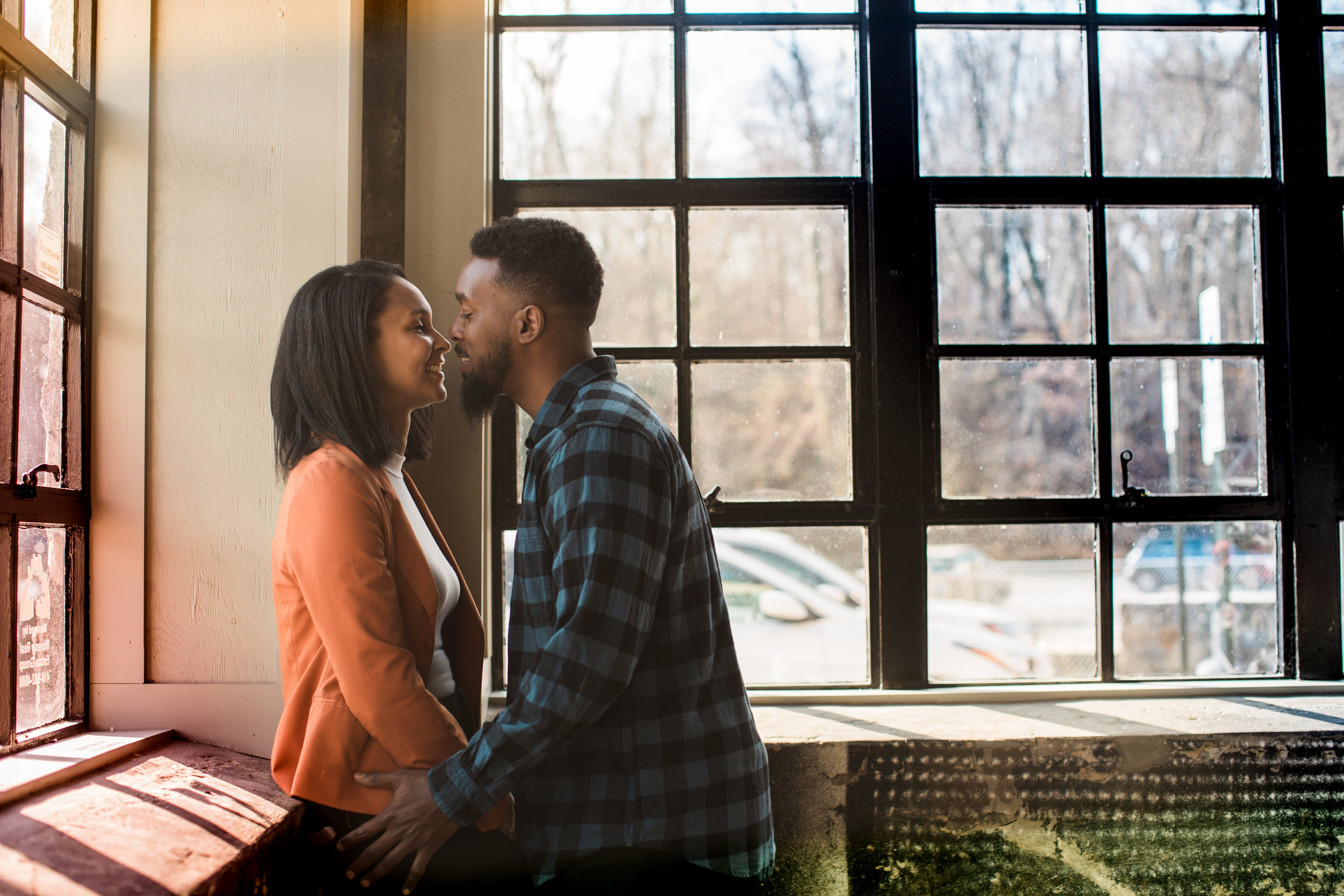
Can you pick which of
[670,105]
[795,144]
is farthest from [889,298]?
[670,105]

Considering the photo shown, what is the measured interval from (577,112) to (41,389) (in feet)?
4.59

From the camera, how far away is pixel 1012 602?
2191 millimetres

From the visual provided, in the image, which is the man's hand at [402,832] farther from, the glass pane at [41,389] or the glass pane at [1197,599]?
the glass pane at [1197,599]

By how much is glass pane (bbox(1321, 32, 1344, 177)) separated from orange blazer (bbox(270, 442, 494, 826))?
2.66 meters

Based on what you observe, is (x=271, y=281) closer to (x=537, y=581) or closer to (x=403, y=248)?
(x=403, y=248)

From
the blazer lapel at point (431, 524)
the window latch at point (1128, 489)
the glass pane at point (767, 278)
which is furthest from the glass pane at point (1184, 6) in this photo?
the blazer lapel at point (431, 524)

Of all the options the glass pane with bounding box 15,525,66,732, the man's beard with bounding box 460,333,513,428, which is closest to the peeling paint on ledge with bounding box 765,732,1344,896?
the man's beard with bounding box 460,333,513,428

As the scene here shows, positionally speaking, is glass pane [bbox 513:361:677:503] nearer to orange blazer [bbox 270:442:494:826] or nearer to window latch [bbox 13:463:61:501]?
orange blazer [bbox 270:442:494:826]

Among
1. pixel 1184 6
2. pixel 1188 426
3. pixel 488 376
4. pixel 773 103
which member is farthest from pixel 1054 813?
pixel 1184 6

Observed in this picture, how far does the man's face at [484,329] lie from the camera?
1.46 m

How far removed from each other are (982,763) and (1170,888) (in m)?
0.57

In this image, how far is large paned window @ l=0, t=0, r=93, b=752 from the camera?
1.44 m

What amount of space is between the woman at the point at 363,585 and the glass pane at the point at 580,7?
1.04 metres

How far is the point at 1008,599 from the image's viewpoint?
2.19 metres
